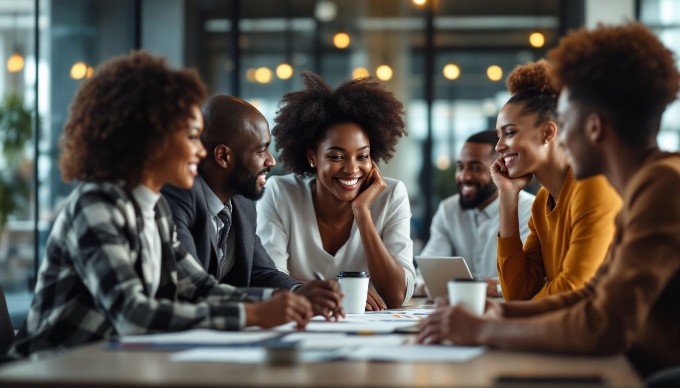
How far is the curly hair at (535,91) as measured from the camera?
333 centimetres

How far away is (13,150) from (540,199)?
4.45m

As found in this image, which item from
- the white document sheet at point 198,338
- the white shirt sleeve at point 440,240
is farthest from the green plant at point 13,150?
the white document sheet at point 198,338

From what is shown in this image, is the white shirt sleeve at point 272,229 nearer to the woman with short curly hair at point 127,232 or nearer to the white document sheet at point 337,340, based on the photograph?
the woman with short curly hair at point 127,232

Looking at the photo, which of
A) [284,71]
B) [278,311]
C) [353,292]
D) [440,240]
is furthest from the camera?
[284,71]

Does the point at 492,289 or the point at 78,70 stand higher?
the point at 78,70

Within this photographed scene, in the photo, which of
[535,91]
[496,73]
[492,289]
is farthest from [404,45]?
[535,91]

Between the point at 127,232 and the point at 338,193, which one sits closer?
the point at 127,232

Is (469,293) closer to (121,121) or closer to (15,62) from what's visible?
(121,121)

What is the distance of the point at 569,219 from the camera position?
3.06m

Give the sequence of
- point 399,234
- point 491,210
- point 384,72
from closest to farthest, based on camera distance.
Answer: point 399,234
point 491,210
point 384,72

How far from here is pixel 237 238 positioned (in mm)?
3430

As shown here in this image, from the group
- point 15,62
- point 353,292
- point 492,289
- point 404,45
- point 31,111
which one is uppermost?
point 404,45

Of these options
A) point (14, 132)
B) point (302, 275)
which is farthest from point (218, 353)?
point (14, 132)

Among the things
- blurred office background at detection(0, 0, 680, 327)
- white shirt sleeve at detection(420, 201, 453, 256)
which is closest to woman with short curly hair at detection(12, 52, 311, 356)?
white shirt sleeve at detection(420, 201, 453, 256)
